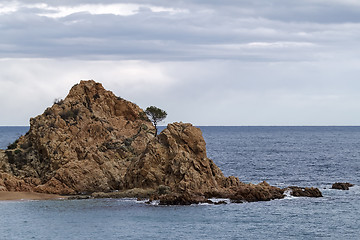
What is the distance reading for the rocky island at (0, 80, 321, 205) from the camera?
6681 centimetres

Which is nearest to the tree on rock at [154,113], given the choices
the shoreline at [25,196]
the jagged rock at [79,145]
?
the jagged rock at [79,145]

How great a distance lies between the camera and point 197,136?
70625 mm

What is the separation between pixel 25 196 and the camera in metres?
67.0

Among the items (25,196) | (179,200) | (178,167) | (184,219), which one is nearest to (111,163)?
(178,167)

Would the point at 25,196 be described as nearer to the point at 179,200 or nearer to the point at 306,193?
the point at 179,200

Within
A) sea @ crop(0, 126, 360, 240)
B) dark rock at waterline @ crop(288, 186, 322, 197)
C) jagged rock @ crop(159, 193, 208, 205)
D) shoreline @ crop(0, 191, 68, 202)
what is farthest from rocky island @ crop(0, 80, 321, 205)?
sea @ crop(0, 126, 360, 240)

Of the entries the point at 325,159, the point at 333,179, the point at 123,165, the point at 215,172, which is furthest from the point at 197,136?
the point at 325,159

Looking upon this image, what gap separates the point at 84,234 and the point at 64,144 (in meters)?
27.8

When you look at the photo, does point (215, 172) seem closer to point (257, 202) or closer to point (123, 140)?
point (257, 202)

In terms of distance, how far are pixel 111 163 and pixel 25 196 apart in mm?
12275

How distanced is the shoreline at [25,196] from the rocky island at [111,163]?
1.39 metres

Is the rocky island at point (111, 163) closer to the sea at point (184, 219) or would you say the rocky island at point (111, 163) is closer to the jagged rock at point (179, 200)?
the jagged rock at point (179, 200)

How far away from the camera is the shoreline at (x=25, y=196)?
65812 millimetres

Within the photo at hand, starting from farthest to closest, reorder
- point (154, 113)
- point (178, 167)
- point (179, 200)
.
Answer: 1. point (154, 113)
2. point (178, 167)
3. point (179, 200)
